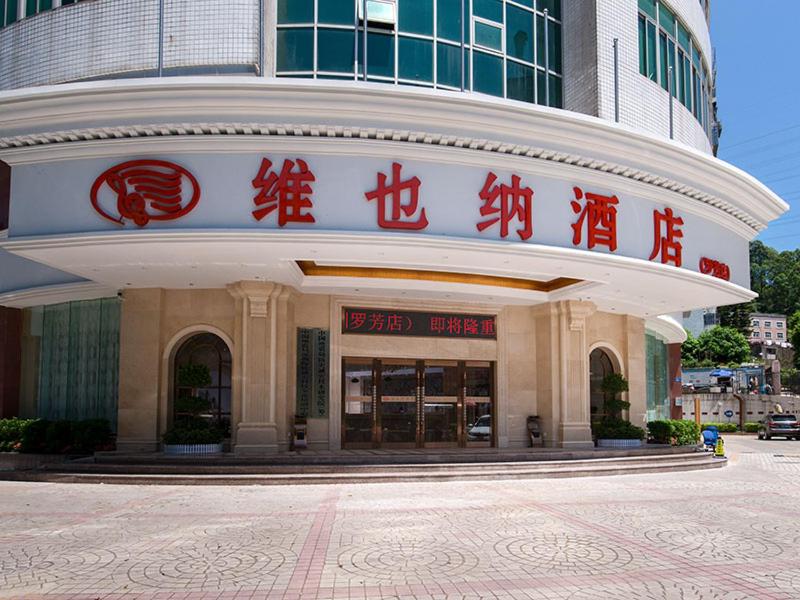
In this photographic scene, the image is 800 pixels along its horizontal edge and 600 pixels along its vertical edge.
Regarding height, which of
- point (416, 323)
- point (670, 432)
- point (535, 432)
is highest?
point (416, 323)

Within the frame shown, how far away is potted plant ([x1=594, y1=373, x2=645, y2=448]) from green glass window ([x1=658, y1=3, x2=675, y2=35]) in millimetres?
10232

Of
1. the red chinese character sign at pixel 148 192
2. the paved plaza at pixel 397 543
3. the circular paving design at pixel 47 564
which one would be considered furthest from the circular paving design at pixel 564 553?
the red chinese character sign at pixel 148 192

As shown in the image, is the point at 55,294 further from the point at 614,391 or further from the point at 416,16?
the point at 614,391

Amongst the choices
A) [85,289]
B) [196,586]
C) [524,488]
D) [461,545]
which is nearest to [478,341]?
[524,488]

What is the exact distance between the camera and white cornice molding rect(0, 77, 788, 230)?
1173cm

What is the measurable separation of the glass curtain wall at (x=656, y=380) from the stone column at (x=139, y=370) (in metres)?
14.7

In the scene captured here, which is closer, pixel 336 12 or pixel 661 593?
pixel 661 593

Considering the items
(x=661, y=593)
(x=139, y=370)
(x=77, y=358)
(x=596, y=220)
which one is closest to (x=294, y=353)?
(x=139, y=370)

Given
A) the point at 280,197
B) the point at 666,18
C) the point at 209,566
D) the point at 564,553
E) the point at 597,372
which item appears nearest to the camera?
the point at 209,566

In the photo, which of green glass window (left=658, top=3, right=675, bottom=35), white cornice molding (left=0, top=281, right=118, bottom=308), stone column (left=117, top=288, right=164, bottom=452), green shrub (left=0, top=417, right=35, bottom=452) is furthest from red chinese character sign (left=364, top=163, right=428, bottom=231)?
green glass window (left=658, top=3, right=675, bottom=35)

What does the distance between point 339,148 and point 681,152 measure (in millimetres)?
6779

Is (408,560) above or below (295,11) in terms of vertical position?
below

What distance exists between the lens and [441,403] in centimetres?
1827

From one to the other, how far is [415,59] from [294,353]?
7250 mm
